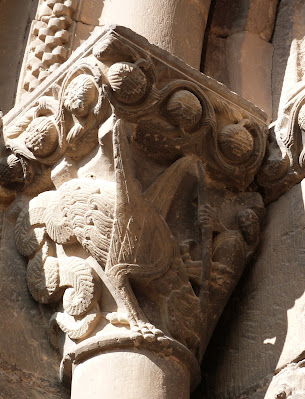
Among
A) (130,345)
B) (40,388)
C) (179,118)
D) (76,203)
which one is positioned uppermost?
(179,118)

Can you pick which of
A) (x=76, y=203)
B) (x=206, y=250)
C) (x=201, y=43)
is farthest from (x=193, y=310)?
(x=201, y=43)

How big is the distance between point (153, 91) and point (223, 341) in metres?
0.84

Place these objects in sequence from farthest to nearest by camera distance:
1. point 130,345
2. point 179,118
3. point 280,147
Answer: point 280,147 < point 179,118 < point 130,345

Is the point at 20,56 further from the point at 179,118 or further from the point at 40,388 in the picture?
the point at 40,388

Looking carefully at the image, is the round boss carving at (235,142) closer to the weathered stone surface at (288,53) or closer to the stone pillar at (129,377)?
the weathered stone surface at (288,53)

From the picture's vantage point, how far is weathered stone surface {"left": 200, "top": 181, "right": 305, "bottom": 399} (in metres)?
3.53

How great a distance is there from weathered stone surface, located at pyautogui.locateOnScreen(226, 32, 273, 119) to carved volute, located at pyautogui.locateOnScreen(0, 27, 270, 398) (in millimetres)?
300

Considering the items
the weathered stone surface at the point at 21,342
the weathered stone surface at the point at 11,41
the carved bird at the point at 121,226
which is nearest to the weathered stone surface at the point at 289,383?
the carved bird at the point at 121,226

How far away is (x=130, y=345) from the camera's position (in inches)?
132

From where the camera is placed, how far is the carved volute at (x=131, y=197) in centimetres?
342

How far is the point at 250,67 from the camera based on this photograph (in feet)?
13.6

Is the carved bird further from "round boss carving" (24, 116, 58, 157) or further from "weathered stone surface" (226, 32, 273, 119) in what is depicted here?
"weathered stone surface" (226, 32, 273, 119)

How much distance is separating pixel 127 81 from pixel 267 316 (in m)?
0.85

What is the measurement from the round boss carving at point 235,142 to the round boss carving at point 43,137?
0.53 m
